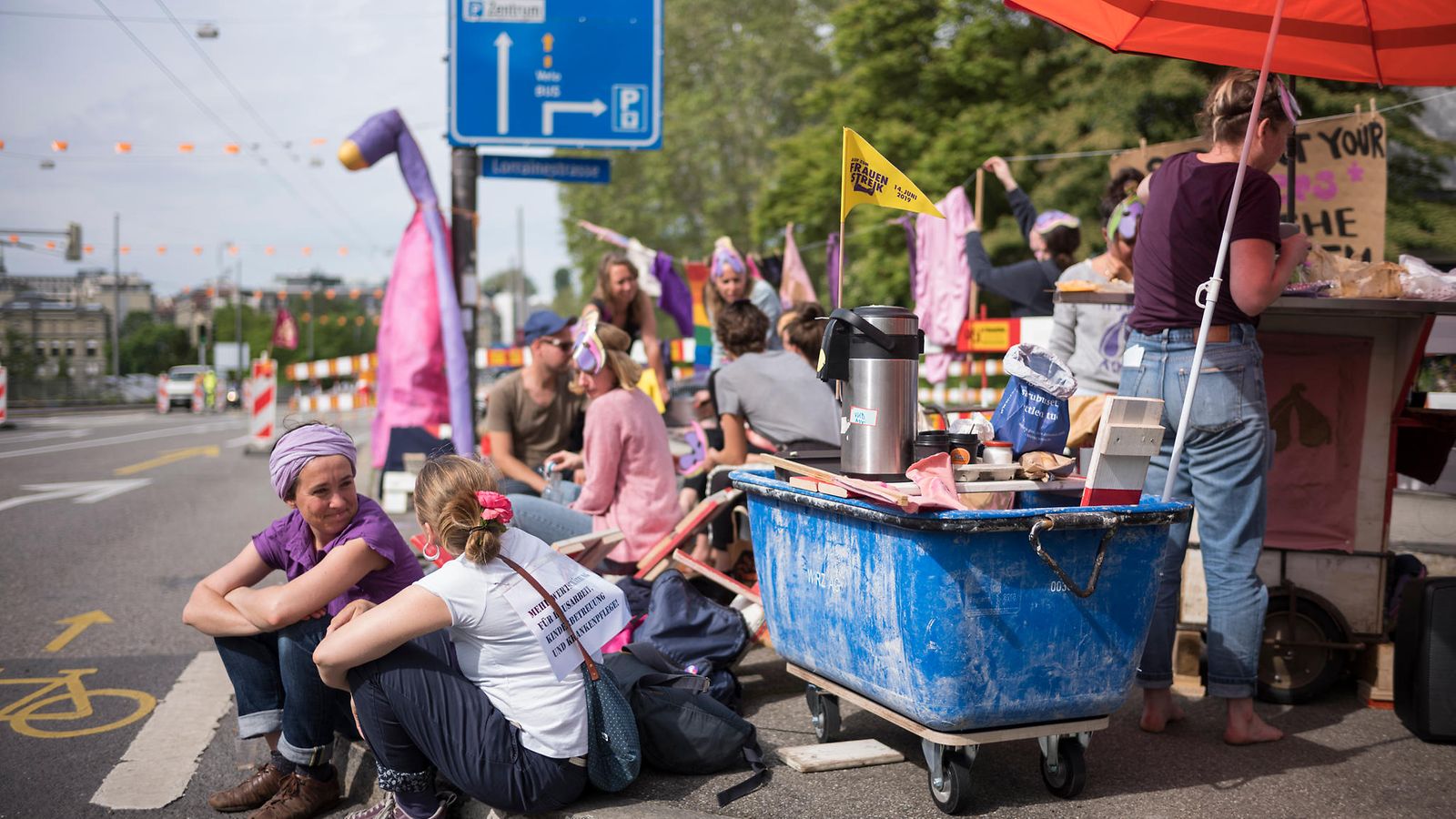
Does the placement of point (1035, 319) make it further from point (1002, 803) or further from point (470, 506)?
point (470, 506)

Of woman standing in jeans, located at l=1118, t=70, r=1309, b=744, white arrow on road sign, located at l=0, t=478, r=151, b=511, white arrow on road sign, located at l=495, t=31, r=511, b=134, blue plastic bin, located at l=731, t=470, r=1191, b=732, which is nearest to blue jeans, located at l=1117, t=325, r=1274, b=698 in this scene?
woman standing in jeans, located at l=1118, t=70, r=1309, b=744

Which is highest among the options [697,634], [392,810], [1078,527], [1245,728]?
[1078,527]

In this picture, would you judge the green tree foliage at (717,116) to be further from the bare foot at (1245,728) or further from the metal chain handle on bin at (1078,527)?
the metal chain handle on bin at (1078,527)

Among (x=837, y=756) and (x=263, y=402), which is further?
(x=263, y=402)

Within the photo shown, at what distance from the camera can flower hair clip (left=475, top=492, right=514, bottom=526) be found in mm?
3137

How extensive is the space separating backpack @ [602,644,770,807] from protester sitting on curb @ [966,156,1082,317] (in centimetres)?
336

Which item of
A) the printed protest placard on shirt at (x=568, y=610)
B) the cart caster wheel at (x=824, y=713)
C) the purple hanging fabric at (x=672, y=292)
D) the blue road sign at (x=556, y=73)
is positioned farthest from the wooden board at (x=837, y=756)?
the purple hanging fabric at (x=672, y=292)

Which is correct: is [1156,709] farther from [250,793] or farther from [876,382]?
[250,793]

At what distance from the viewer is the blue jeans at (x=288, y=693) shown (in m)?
3.57

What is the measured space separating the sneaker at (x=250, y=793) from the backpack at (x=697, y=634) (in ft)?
4.44

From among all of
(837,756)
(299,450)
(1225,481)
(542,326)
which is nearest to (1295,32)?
(1225,481)

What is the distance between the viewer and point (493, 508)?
314cm

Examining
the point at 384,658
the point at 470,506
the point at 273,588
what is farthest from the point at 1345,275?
the point at 273,588

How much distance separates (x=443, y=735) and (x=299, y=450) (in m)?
1.07
